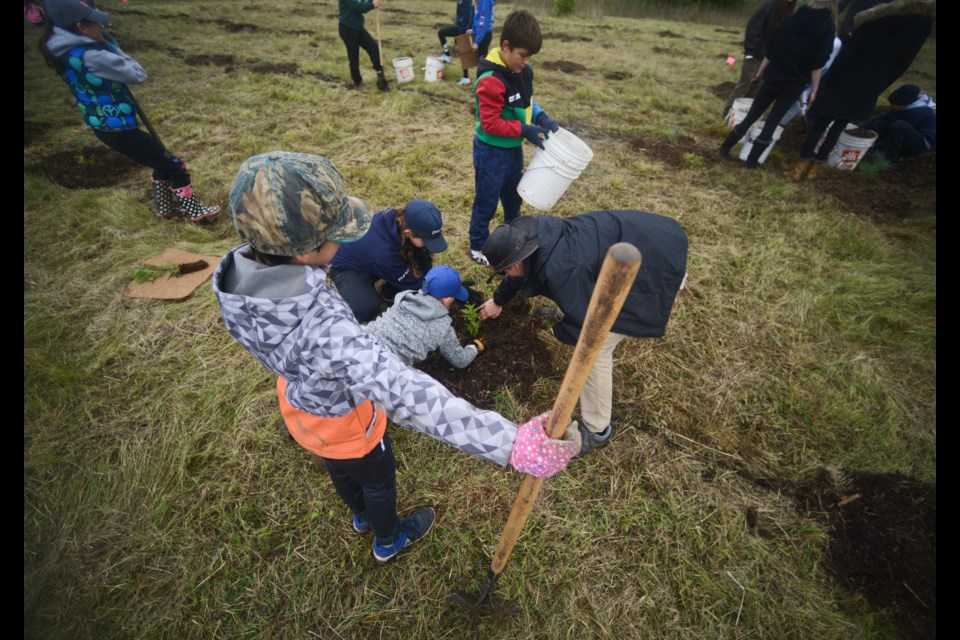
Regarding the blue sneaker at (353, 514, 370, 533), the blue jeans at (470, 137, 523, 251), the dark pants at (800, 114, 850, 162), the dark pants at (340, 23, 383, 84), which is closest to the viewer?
the blue sneaker at (353, 514, 370, 533)

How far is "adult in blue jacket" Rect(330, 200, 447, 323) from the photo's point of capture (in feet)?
8.27

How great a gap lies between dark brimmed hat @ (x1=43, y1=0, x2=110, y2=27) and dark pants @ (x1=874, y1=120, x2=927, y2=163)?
8.84 meters

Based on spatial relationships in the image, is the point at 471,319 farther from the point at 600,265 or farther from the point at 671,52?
the point at 671,52

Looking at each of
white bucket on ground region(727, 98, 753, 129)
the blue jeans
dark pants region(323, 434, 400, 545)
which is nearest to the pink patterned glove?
dark pants region(323, 434, 400, 545)

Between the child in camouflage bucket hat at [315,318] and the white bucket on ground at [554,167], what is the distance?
2.29 metres

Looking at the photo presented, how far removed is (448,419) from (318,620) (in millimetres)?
1639

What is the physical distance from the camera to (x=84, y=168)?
5.00 m

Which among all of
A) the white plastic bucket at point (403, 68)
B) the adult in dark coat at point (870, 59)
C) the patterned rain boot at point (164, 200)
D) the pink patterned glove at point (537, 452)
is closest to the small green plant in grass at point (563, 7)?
the white plastic bucket at point (403, 68)

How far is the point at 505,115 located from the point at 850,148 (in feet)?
16.8

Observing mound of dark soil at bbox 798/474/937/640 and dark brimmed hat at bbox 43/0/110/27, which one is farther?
dark brimmed hat at bbox 43/0/110/27

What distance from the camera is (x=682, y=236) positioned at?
2064 millimetres

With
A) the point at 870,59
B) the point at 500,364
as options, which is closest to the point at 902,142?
the point at 870,59

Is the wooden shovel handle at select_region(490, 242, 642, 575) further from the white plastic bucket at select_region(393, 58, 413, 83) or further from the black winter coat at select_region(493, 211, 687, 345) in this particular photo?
the white plastic bucket at select_region(393, 58, 413, 83)

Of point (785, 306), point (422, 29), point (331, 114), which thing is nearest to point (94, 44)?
point (331, 114)
